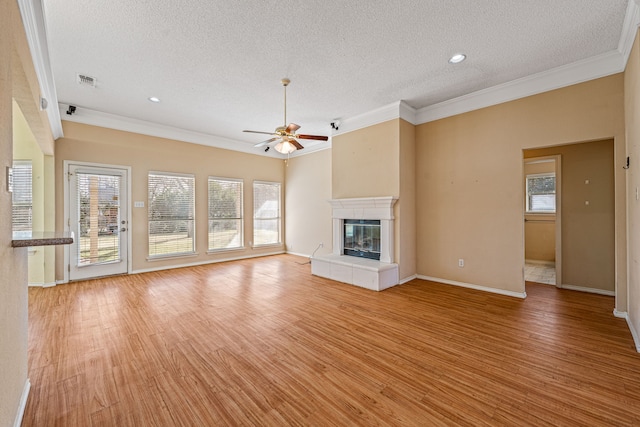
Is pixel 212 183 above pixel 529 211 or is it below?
above

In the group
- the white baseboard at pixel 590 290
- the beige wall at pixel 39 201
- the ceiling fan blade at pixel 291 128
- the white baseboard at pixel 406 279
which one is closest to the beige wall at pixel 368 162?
the white baseboard at pixel 406 279

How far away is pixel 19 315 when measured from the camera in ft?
5.81

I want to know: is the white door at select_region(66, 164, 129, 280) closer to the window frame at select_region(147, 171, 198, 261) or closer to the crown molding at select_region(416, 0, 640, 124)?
the window frame at select_region(147, 171, 198, 261)

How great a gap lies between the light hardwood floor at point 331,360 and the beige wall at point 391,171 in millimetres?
1074

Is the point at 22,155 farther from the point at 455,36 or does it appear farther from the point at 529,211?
the point at 529,211

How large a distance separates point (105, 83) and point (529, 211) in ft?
28.3

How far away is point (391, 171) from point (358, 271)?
1857 millimetres

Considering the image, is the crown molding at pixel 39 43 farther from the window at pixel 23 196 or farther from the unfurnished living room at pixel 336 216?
the window at pixel 23 196

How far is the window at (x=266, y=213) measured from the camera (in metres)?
7.48

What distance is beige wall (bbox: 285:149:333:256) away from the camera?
A: 22.7 ft

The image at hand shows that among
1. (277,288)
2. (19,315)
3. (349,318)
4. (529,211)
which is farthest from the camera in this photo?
(529,211)

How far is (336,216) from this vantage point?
5.62 meters

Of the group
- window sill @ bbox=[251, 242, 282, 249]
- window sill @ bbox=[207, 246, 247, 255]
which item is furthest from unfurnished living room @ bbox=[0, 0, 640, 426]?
window sill @ bbox=[251, 242, 282, 249]

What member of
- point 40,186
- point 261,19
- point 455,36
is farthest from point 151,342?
point 455,36
